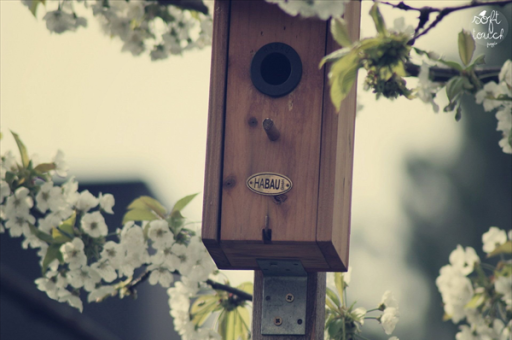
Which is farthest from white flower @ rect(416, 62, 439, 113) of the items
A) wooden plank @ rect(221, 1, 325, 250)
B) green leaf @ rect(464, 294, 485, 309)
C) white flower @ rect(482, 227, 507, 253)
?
green leaf @ rect(464, 294, 485, 309)

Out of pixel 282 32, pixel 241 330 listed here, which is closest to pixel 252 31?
pixel 282 32

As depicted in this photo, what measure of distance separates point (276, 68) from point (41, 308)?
1744 mm

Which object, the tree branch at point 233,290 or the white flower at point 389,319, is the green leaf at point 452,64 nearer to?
the white flower at point 389,319

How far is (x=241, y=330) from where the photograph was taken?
8.63 feet

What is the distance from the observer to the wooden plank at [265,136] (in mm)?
2002

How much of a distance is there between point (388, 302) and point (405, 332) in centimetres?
1333

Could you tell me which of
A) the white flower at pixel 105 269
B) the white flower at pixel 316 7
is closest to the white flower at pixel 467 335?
the white flower at pixel 316 7

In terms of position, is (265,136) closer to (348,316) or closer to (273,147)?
(273,147)

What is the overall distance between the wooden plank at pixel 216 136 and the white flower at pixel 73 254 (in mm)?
574

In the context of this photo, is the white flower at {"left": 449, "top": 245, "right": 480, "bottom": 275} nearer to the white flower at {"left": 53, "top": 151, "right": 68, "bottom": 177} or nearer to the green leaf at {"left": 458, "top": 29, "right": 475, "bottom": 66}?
the green leaf at {"left": 458, "top": 29, "right": 475, "bottom": 66}

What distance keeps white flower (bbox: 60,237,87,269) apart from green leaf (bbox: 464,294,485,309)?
1.33m

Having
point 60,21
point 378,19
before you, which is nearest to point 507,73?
point 378,19

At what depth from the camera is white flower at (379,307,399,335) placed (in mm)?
2336

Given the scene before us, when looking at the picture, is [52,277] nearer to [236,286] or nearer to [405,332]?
[236,286]
